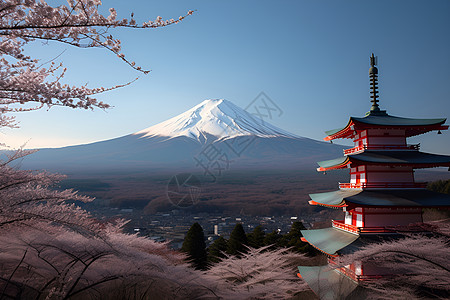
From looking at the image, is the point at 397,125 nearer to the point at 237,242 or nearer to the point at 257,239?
the point at 237,242

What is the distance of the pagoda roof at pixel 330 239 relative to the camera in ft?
29.2

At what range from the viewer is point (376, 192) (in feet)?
30.2

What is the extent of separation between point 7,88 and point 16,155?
5.17 ft

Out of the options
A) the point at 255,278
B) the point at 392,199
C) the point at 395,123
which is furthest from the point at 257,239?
the point at 255,278

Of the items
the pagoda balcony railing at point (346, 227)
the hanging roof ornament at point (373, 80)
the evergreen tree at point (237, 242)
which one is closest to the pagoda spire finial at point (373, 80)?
the hanging roof ornament at point (373, 80)

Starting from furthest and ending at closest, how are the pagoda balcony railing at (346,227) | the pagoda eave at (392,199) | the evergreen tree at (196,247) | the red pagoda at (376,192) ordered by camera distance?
the evergreen tree at (196,247)
the pagoda balcony railing at (346,227)
the red pagoda at (376,192)
the pagoda eave at (392,199)

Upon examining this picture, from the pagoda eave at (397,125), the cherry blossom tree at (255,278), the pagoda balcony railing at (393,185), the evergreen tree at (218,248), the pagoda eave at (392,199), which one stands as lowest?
the evergreen tree at (218,248)

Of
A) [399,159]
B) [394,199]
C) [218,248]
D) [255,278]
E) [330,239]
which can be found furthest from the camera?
[218,248]

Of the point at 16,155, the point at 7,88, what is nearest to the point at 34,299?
the point at 16,155

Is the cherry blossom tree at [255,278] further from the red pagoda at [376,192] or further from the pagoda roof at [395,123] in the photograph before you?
the pagoda roof at [395,123]

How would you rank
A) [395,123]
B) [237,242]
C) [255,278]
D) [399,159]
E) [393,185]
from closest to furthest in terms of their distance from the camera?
[255,278] → [399,159] → [393,185] → [395,123] → [237,242]

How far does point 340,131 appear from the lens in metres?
10.2

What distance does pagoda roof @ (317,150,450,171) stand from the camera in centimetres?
891

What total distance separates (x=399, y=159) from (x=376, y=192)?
49.8 inches
